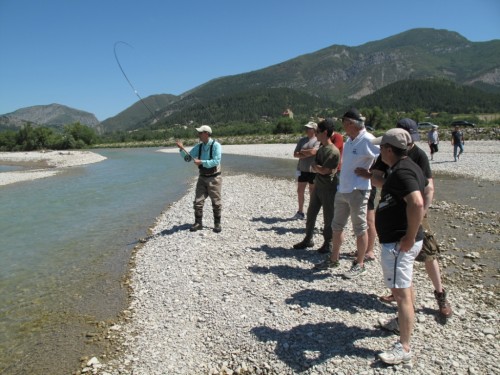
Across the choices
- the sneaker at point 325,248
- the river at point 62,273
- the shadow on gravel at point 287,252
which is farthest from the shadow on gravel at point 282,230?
the river at point 62,273

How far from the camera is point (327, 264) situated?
6.70 metres

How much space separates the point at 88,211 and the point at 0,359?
10734mm

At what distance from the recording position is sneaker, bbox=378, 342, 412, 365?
4.02 meters

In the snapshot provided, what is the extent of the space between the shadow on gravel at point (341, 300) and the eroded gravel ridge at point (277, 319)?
2 centimetres

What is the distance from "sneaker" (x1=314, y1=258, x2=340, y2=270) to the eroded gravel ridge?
0.15 meters

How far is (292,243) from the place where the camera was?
854 centimetres

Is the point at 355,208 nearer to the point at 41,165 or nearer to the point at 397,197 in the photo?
the point at 397,197

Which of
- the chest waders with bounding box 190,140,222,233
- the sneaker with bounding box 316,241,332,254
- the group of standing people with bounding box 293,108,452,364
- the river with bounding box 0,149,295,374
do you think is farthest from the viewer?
the chest waders with bounding box 190,140,222,233

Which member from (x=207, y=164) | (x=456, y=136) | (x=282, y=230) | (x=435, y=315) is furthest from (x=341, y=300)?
(x=456, y=136)

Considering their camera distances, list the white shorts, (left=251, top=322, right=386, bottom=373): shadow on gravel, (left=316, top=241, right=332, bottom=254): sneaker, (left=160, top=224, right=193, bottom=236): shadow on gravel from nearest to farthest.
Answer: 1. the white shorts
2. (left=251, top=322, right=386, bottom=373): shadow on gravel
3. (left=316, top=241, right=332, bottom=254): sneaker
4. (left=160, top=224, right=193, bottom=236): shadow on gravel

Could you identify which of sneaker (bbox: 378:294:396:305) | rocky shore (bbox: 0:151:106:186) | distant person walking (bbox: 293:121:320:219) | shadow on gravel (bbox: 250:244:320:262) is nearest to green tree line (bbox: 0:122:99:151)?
rocky shore (bbox: 0:151:106:186)

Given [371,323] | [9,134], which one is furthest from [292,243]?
[9,134]

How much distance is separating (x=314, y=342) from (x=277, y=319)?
734 millimetres

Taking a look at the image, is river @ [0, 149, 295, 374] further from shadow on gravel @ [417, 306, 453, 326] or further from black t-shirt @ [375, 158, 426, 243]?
shadow on gravel @ [417, 306, 453, 326]
